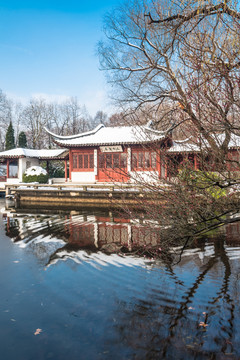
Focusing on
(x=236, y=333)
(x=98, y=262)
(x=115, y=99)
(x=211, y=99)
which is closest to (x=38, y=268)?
(x=98, y=262)

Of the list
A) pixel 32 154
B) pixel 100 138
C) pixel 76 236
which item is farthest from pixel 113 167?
pixel 32 154

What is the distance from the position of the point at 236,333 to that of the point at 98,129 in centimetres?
2280

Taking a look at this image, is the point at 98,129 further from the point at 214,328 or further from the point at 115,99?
the point at 214,328

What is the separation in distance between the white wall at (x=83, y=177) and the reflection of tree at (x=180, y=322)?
1814 centimetres

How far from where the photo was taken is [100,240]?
8.87 meters

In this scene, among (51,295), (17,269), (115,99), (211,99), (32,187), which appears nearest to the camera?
(211,99)

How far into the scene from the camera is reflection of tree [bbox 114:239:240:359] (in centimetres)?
347

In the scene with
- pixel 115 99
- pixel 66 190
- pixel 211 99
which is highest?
pixel 115 99

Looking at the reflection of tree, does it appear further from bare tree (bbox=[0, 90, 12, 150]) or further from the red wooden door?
bare tree (bbox=[0, 90, 12, 150])

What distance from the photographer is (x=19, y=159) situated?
86.4 feet

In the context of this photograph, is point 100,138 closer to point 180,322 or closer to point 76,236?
point 76,236

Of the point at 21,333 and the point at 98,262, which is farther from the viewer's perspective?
the point at 98,262

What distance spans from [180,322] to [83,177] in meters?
19.8

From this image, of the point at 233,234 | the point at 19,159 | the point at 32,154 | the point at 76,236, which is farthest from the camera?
the point at 32,154
